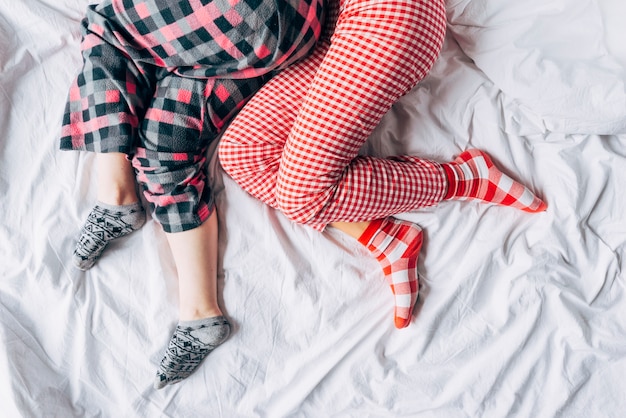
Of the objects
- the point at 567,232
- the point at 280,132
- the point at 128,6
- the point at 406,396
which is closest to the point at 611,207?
the point at 567,232

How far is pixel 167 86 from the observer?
0.84 meters

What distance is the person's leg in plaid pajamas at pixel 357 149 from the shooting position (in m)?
0.72

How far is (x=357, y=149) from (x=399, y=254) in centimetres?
21

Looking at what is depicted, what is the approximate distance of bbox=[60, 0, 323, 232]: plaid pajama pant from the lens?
0.74 meters

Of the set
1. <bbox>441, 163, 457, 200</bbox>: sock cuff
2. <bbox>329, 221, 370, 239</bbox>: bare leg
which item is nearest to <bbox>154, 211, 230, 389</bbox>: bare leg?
<bbox>329, 221, 370, 239</bbox>: bare leg

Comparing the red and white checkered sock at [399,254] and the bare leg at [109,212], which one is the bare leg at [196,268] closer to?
the bare leg at [109,212]

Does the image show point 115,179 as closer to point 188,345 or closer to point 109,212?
point 109,212

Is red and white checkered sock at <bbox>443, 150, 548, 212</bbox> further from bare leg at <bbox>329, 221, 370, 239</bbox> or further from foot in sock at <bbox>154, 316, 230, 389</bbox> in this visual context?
foot in sock at <bbox>154, 316, 230, 389</bbox>

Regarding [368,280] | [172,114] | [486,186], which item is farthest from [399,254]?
[172,114]

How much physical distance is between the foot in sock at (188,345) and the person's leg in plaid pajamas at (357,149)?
241 millimetres

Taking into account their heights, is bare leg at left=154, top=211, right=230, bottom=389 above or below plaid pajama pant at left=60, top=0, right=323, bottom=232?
below

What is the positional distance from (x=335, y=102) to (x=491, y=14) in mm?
347

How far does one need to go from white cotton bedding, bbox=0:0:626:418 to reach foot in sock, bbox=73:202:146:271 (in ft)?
0.09

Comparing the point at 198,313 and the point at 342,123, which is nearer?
the point at 342,123
